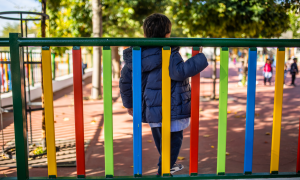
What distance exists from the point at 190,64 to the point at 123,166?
216 centimetres

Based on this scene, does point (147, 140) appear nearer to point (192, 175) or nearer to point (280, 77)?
point (192, 175)

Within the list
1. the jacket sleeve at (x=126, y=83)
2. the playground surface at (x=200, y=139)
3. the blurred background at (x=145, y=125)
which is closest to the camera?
the jacket sleeve at (x=126, y=83)

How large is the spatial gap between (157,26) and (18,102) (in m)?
1.27

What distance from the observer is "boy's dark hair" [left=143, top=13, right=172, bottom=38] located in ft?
7.97

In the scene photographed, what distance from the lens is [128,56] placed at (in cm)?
229

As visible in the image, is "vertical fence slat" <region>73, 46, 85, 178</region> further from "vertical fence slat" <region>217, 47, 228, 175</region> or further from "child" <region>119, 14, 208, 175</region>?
"vertical fence slat" <region>217, 47, 228, 175</region>

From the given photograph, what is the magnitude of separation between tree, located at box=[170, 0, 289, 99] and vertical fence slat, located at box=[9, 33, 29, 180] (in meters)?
6.77

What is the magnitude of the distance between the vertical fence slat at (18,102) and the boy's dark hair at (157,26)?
41.3 inches

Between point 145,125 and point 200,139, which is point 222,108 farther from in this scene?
point 145,125

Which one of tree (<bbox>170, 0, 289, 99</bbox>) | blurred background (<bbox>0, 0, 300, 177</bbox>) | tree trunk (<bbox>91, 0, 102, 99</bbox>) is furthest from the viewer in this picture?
tree trunk (<bbox>91, 0, 102, 99</bbox>)

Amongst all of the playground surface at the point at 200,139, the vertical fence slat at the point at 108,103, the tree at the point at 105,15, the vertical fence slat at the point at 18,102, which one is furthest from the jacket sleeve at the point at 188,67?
the tree at the point at 105,15

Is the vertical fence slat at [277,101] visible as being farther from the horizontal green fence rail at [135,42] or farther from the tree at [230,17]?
the tree at [230,17]

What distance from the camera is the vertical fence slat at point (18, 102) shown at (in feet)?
6.60

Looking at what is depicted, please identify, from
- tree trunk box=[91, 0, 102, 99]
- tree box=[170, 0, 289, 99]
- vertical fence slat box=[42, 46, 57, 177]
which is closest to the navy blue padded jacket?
vertical fence slat box=[42, 46, 57, 177]
